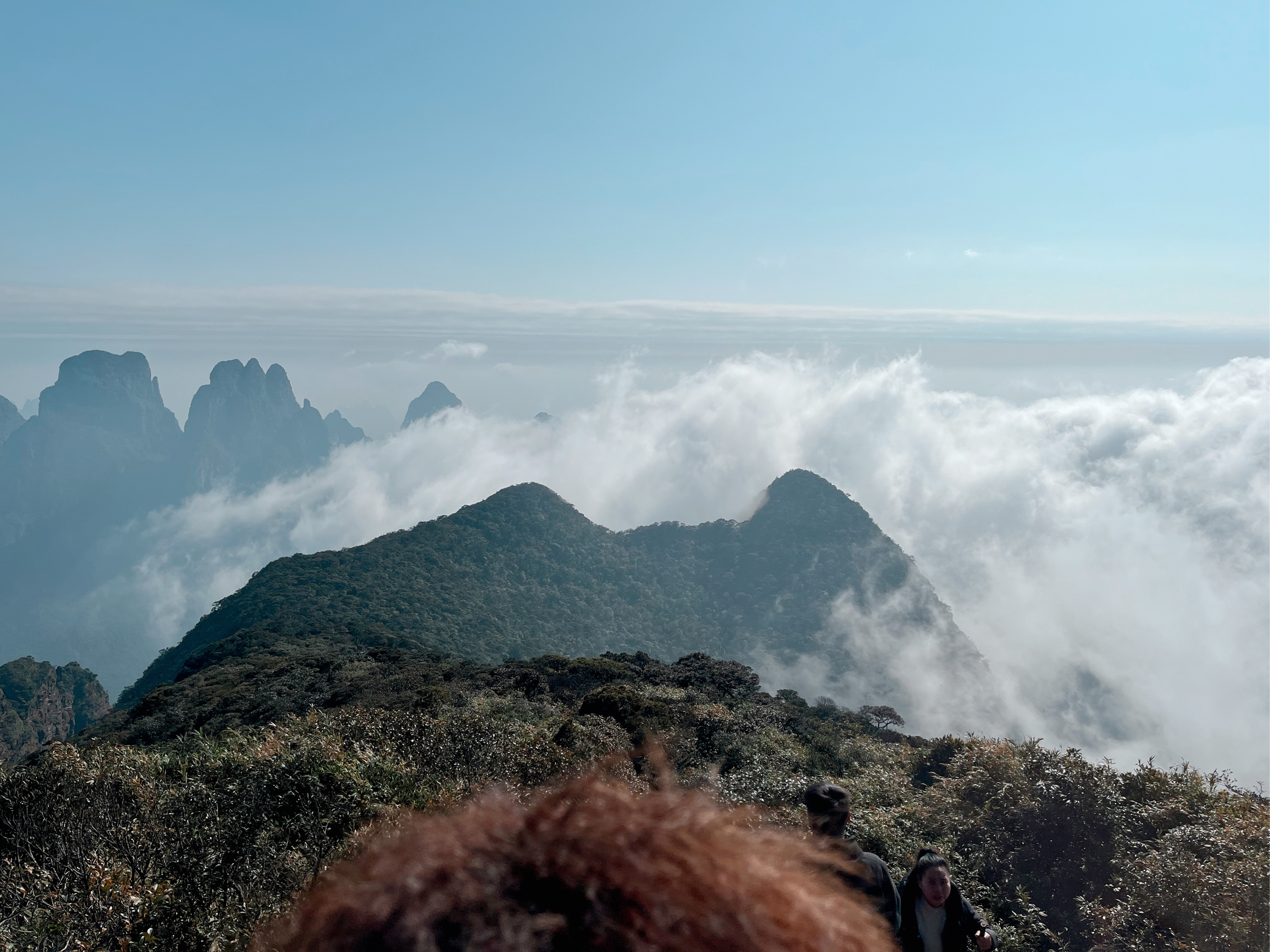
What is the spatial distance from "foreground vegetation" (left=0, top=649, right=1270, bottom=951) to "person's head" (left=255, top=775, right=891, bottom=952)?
3.80 m

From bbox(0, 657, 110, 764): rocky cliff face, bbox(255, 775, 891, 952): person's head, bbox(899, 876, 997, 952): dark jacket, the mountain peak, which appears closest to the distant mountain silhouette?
the mountain peak

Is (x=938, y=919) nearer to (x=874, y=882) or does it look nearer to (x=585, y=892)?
(x=874, y=882)

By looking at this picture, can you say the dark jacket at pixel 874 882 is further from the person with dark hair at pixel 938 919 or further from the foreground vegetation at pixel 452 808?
the foreground vegetation at pixel 452 808

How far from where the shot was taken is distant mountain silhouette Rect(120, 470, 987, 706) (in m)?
64.5

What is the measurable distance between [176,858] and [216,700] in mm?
29301

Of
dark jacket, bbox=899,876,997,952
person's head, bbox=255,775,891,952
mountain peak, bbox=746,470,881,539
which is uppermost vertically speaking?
person's head, bbox=255,775,891,952

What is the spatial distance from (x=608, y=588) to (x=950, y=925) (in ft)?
292

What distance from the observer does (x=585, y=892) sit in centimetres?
112

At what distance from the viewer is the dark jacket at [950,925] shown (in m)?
3.89

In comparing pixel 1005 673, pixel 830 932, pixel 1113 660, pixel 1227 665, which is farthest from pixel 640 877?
pixel 1227 665

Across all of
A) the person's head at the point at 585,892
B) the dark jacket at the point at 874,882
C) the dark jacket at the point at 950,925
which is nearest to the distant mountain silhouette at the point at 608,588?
the dark jacket at the point at 950,925

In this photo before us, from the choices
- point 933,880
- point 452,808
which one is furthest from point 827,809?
point 452,808

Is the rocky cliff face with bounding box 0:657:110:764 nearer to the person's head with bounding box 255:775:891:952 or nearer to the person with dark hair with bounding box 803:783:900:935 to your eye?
the person with dark hair with bounding box 803:783:900:935

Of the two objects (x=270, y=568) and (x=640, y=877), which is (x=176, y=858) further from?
(x=270, y=568)
